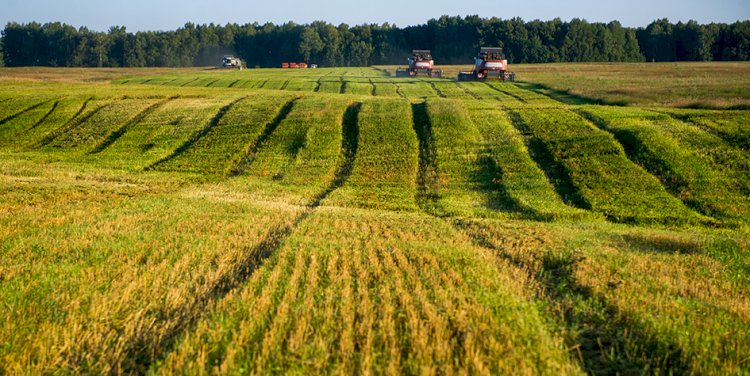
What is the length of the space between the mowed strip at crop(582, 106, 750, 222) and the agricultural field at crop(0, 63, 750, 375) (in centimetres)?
14

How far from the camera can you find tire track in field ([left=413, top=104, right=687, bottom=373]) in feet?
26.6

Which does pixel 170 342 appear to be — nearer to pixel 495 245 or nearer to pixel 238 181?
pixel 495 245

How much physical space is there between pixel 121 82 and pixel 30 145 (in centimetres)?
5373

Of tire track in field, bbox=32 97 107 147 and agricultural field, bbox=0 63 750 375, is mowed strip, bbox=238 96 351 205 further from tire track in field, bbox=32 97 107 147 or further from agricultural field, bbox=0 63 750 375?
tire track in field, bbox=32 97 107 147

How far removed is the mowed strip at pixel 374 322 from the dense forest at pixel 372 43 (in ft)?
446

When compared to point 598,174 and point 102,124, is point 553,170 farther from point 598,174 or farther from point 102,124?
point 102,124

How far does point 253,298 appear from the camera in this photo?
975 centimetres

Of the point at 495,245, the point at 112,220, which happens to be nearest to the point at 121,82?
the point at 112,220

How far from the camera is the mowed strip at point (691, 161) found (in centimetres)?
2395

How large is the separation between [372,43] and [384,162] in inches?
5611

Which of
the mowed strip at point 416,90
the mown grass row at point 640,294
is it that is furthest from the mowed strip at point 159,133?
the mown grass row at point 640,294

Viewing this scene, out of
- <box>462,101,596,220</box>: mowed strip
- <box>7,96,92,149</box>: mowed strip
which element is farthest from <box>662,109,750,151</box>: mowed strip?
<box>7,96,92,149</box>: mowed strip

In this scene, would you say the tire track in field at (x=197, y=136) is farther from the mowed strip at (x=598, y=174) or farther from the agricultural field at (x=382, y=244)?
the mowed strip at (x=598, y=174)

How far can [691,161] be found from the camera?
28.7m
